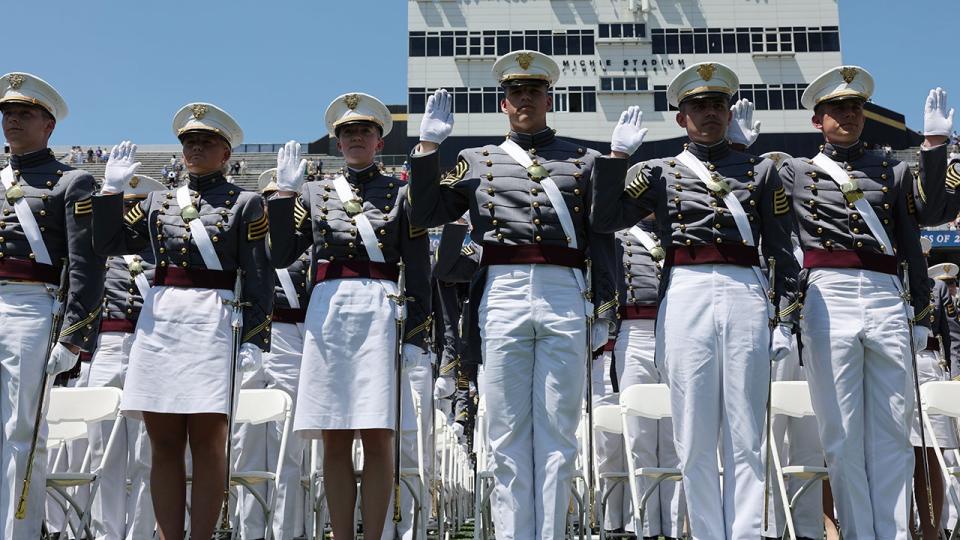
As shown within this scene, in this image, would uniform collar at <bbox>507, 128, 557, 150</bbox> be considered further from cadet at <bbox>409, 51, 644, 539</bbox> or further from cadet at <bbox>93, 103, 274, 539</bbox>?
cadet at <bbox>93, 103, 274, 539</bbox>

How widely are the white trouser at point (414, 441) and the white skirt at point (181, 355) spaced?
1152 millimetres

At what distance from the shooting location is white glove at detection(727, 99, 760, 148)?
7.01 metres

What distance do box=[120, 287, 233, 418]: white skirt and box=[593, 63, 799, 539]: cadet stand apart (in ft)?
8.09

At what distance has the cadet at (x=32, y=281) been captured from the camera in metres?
6.33

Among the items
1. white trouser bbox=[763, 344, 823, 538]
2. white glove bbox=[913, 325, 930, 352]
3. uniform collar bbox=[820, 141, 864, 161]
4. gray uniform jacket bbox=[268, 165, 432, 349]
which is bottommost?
white trouser bbox=[763, 344, 823, 538]

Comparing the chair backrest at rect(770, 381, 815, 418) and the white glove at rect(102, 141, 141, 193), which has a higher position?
the white glove at rect(102, 141, 141, 193)

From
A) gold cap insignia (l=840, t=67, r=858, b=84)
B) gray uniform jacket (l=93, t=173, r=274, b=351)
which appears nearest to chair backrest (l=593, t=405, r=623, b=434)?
Answer: gray uniform jacket (l=93, t=173, r=274, b=351)

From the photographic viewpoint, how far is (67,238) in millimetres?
6664

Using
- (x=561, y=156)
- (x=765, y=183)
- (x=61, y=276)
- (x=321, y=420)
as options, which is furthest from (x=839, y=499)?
(x=61, y=276)

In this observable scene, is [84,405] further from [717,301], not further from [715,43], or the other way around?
[715,43]

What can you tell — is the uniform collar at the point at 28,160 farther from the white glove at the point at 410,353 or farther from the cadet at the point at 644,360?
the cadet at the point at 644,360

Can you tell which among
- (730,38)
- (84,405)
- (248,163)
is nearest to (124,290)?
(84,405)

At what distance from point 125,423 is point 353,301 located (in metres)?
2.93

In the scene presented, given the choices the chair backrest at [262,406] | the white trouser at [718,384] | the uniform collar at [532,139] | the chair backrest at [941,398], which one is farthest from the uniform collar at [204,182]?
the chair backrest at [941,398]
